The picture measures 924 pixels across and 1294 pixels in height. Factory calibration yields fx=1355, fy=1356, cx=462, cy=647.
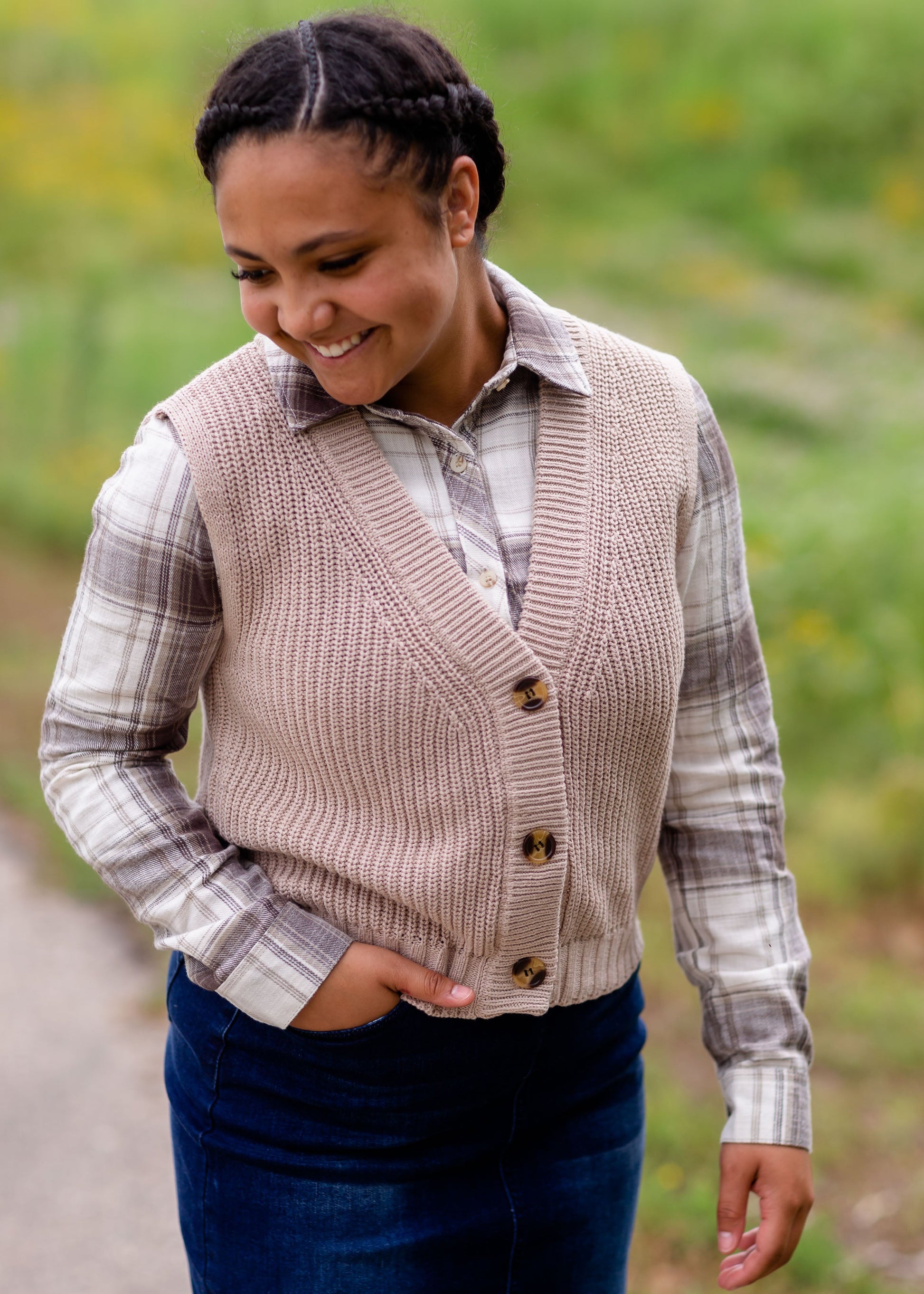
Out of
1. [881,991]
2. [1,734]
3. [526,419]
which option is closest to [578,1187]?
[526,419]

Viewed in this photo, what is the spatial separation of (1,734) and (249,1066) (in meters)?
3.28

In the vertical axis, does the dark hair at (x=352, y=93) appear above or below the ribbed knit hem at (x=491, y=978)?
above

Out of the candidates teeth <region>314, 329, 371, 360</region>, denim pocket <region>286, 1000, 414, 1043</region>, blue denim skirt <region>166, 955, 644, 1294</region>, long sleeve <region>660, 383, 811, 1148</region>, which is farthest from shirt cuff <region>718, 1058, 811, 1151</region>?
teeth <region>314, 329, 371, 360</region>

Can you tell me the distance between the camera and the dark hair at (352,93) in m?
1.08

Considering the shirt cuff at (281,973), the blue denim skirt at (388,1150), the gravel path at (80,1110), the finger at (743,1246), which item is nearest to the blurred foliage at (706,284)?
the gravel path at (80,1110)

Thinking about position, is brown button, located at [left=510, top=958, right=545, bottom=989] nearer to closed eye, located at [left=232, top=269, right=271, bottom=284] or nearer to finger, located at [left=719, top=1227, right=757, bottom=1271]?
finger, located at [left=719, top=1227, right=757, bottom=1271]

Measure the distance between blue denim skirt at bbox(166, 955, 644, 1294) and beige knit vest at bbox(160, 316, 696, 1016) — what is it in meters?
0.08

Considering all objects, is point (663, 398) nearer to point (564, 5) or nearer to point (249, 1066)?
point (249, 1066)

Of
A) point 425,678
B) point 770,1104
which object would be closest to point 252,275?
point 425,678

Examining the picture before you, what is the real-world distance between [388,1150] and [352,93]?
0.94 m

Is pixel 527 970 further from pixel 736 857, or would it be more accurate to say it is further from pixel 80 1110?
pixel 80 1110

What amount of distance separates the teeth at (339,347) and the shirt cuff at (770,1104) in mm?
846

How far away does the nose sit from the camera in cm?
112

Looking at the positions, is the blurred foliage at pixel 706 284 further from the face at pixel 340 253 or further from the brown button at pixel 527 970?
the face at pixel 340 253
